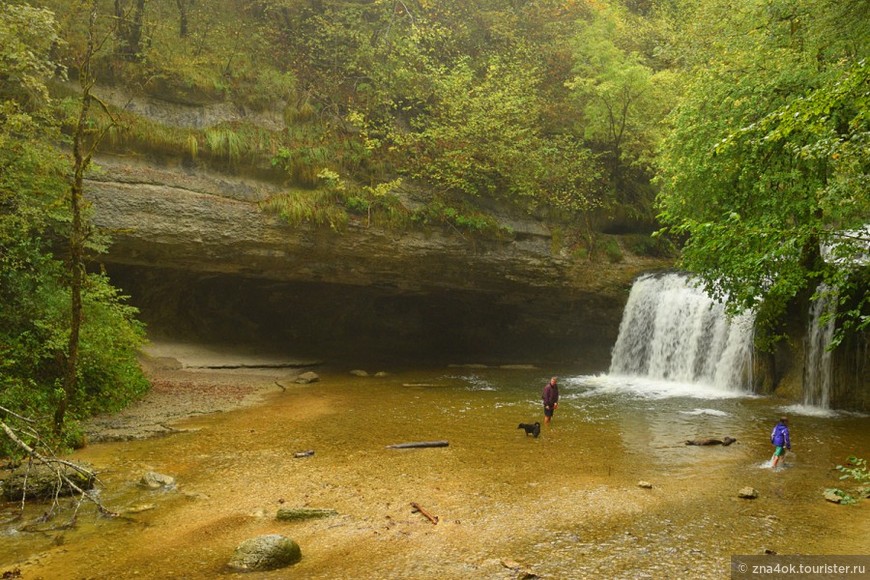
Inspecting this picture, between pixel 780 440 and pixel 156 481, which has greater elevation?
pixel 780 440

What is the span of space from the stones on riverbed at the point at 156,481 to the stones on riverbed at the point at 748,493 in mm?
9665

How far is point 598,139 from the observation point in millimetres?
28078

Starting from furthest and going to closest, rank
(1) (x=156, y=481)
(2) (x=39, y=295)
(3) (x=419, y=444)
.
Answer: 1. (2) (x=39, y=295)
2. (3) (x=419, y=444)
3. (1) (x=156, y=481)

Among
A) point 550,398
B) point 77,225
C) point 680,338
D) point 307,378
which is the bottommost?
point 307,378

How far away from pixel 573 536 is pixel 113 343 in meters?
13.5

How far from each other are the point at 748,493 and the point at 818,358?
1102cm

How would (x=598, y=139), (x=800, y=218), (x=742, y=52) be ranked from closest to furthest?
(x=800, y=218)
(x=742, y=52)
(x=598, y=139)

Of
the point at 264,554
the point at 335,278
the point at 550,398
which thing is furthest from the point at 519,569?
the point at 335,278

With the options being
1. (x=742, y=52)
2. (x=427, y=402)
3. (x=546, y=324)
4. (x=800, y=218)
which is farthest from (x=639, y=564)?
(x=546, y=324)

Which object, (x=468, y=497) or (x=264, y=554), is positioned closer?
(x=264, y=554)

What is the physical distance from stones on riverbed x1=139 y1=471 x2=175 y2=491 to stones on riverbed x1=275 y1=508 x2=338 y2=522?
252 cm

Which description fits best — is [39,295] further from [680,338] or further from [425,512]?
[680,338]

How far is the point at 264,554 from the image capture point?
22.0 ft

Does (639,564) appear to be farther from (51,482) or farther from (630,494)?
(51,482)
